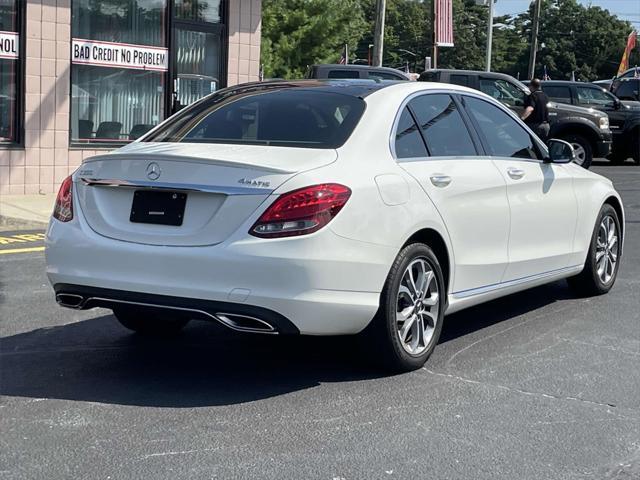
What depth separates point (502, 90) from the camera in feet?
65.8

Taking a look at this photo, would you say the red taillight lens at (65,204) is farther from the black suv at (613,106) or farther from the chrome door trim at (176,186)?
the black suv at (613,106)

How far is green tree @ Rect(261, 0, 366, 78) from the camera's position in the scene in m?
43.2

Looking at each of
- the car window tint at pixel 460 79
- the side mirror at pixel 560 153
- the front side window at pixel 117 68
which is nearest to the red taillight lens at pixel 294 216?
the side mirror at pixel 560 153

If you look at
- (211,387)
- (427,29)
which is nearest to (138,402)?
(211,387)

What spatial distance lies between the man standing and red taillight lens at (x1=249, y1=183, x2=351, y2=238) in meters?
14.6

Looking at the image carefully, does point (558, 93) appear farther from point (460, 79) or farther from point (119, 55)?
point (119, 55)

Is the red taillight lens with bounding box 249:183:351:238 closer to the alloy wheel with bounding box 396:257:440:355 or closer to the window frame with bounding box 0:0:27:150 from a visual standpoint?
the alloy wheel with bounding box 396:257:440:355

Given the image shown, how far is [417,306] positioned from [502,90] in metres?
15.3

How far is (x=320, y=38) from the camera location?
4400 cm

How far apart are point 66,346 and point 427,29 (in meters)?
104

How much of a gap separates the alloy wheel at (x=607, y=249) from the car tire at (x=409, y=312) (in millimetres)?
2500

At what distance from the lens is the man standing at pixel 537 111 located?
18.8 meters

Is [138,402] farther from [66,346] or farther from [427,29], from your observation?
[427,29]

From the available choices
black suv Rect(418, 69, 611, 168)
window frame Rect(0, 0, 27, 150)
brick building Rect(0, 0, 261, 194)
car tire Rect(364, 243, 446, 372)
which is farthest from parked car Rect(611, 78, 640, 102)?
car tire Rect(364, 243, 446, 372)
